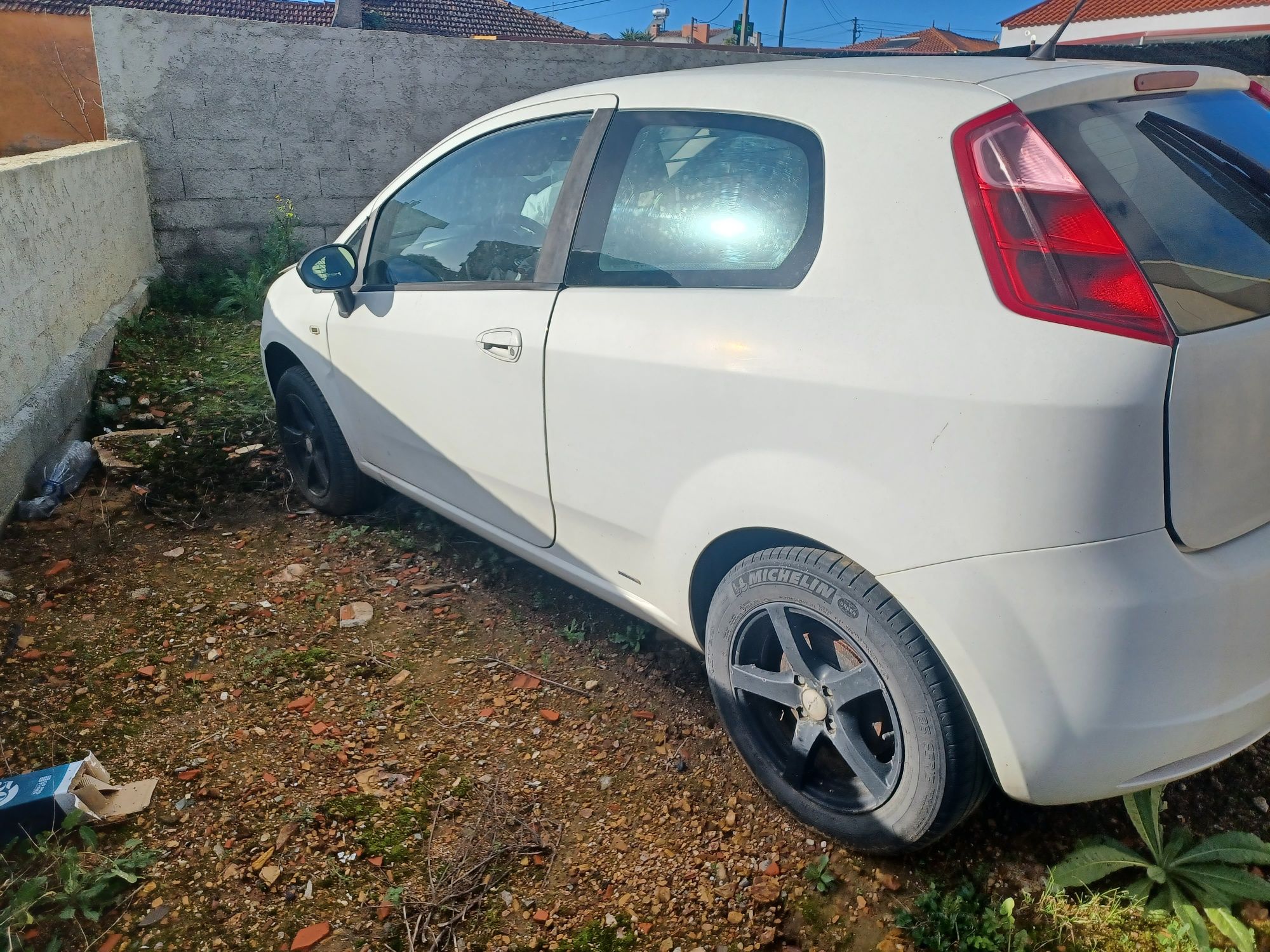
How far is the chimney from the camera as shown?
13.3 meters

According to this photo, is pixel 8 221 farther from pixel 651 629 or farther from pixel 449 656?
pixel 651 629

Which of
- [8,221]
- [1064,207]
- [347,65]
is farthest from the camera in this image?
[347,65]

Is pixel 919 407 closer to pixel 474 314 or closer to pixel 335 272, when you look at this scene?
pixel 474 314

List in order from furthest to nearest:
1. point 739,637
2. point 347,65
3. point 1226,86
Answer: point 347,65 → point 739,637 → point 1226,86

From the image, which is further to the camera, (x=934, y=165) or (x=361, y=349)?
(x=361, y=349)

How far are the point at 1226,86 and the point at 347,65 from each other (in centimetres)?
767

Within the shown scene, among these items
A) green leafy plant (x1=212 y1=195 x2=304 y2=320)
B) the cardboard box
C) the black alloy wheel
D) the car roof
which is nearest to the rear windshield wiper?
the car roof

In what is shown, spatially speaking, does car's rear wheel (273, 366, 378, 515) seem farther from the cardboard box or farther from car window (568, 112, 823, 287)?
car window (568, 112, 823, 287)

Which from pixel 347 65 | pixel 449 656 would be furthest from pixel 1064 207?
pixel 347 65

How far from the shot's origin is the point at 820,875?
221 cm

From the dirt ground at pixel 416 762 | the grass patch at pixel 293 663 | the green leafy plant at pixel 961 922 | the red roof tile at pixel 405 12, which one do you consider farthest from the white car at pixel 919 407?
the red roof tile at pixel 405 12

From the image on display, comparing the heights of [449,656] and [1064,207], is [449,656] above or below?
below

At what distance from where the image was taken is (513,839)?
7.75 feet

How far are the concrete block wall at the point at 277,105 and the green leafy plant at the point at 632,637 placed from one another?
6.23 m
